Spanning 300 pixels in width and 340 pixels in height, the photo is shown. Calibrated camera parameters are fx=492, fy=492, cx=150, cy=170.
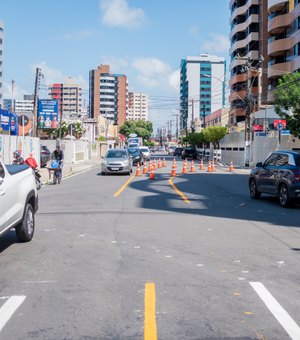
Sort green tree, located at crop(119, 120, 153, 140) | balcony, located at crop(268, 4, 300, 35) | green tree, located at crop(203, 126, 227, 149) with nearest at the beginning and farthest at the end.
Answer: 1. balcony, located at crop(268, 4, 300, 35)
2. green tree, located at crop(203, 126, 227, 149)
3. green tree, located at crop(119, 120, 153, 140)

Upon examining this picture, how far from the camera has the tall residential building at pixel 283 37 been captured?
52.2 m

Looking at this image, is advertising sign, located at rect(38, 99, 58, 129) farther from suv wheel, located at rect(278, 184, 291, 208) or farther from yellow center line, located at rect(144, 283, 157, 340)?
yellow center line, located at rect(144, 283, 157, 340)

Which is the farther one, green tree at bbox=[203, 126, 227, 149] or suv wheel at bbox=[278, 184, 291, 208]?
green tree at bbox=[203, 126, 227, 149]

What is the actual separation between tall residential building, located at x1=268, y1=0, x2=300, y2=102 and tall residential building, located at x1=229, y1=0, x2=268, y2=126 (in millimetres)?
9148

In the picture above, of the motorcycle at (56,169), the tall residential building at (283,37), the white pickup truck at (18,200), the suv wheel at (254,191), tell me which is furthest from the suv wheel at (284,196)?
the tall residential building at (283,37)

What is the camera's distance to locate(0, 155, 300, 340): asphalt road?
4.59 metres

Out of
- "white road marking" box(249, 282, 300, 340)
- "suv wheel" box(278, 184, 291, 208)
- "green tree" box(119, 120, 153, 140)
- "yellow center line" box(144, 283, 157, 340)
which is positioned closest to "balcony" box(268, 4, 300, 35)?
"suv wheel" box(278, 184, 291, 208)

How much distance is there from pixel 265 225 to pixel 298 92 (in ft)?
82.6

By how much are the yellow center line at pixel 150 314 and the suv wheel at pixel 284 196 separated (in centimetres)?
913

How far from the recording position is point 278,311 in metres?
5.04

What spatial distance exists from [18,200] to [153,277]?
2.87m

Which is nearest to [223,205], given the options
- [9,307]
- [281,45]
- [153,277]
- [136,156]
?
[153,277]

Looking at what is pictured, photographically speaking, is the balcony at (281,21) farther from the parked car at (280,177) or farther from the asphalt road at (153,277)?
the asphalt road at (153,277)

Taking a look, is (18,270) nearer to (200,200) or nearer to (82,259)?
(82,259)
